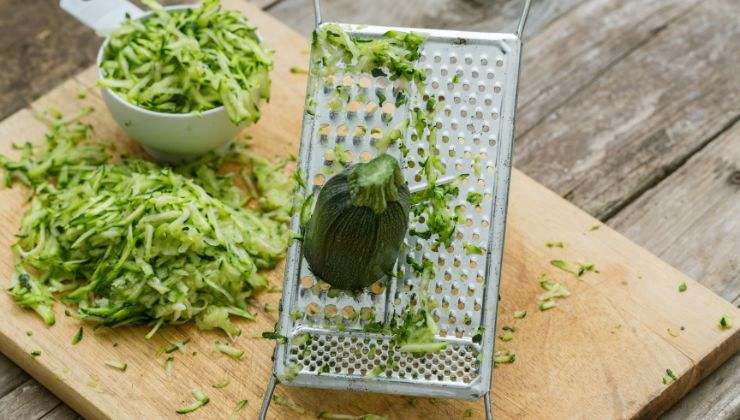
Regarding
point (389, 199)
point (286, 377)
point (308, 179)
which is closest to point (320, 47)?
point (308, 179)

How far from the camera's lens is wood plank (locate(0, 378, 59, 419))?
2717 millimetres

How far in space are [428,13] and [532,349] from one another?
1484 millimetres

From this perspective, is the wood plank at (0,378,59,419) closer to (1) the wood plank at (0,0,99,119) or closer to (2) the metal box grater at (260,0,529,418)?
(2) the metal box grater at (260,0,529,418)

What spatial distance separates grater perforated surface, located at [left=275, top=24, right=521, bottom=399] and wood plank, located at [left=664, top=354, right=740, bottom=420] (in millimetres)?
563

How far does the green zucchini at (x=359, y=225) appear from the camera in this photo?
230 centimetres

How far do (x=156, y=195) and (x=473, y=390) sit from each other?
0.91 m

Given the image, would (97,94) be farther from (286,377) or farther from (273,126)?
(286,377)

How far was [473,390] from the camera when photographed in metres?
2.48

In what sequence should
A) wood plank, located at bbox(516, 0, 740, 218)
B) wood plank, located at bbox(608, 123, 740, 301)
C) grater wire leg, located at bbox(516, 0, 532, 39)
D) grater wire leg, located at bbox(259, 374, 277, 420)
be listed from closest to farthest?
grater wire leg, located at bbox(259, 374, 277, 420)
grater wire leg, located at bbox(516, 0, 532, 39)
wood plank, located at bbox(608, 123, 740, 301)
wood plank, located at bbox(516, 0, 740, 218)

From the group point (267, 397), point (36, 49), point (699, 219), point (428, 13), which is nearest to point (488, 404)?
point (267, 397)

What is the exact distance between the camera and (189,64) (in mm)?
2896

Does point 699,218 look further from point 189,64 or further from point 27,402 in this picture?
point 27,402

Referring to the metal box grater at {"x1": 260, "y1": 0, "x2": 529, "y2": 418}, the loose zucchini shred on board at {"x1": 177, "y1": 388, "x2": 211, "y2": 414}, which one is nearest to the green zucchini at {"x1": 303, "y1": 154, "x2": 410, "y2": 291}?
the metal box grater at {"x1": 260, "y1": 0, "x2": 529, "y2": 418}

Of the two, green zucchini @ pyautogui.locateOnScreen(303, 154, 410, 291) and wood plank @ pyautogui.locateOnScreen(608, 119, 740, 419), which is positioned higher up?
green zucchini @ pyautogui.locateOnScreen(303, 154, 410, 291)
